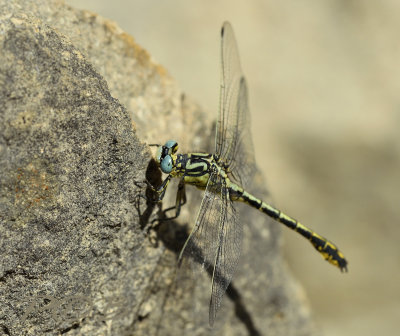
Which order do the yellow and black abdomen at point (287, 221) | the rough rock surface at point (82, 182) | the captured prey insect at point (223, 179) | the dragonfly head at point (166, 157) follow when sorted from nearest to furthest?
the rough rock surface at point (82, 182) → the dragonfly head at point (166, 157) → the captured prey insect at point (223, 179) → the yellow and black abdomen at point (287, 221)

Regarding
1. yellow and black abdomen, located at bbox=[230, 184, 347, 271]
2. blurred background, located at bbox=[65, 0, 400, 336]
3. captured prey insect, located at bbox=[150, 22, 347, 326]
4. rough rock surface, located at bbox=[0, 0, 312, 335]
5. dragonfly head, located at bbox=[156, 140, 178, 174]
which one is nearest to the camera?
rough rock surface, located at bbox=[0, 0, 312, 335]

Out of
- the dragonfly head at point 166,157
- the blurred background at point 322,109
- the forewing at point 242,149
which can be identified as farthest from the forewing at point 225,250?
the blurred background at point 322,109

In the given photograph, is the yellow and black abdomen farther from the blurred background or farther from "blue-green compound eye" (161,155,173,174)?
the blurred background

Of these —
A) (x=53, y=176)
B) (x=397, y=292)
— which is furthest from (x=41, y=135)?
(x=397, y=292)

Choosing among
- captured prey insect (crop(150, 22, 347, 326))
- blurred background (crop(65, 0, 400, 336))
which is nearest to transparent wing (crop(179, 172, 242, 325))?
captured prey insect (crop(150, 22, 347, 326))

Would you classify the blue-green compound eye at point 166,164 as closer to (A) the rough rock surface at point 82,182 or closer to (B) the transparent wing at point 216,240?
(A) the rough rock surface at point 82,182

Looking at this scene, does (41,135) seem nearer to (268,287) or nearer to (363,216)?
(268,287)

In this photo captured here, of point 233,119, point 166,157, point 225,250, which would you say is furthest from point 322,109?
point 166,157
